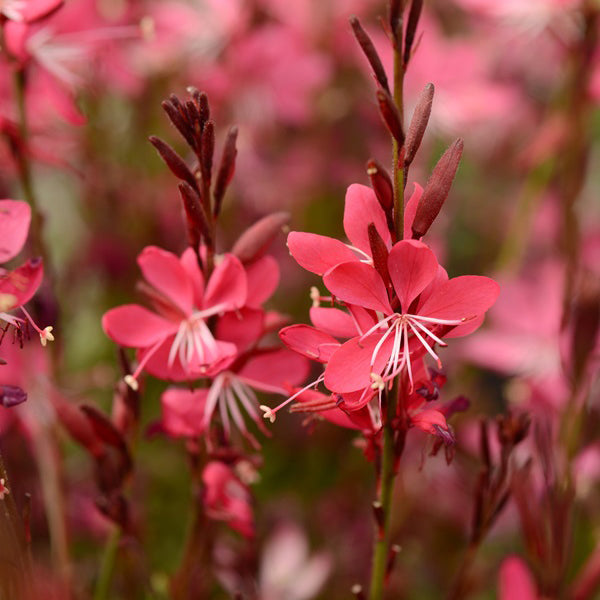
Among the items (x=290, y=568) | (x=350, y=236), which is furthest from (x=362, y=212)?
(x=290, y=568)

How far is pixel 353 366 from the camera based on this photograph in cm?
46

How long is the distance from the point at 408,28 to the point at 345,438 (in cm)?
72

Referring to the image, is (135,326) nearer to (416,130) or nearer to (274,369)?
(274,369)

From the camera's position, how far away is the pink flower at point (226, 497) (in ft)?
1.84

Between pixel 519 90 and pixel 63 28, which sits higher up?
pixel 63 28

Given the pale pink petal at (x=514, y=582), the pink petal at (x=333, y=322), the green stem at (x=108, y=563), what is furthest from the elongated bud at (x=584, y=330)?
the green stem at (x=108, y=563)

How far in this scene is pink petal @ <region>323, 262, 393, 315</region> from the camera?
0.46 meters

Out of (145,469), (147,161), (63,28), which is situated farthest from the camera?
(147,161)

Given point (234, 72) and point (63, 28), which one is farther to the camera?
point (234, 72)

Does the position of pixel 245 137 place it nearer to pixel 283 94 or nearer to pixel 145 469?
pixel 283 94

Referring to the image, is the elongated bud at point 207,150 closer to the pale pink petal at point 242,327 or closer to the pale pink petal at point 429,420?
the pale pink petal at point 242,327

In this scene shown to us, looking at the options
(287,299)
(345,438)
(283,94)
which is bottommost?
(345,438)

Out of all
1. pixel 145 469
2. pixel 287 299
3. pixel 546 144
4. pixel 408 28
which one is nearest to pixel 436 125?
pixel 546 144

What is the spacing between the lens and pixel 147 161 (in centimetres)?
132
